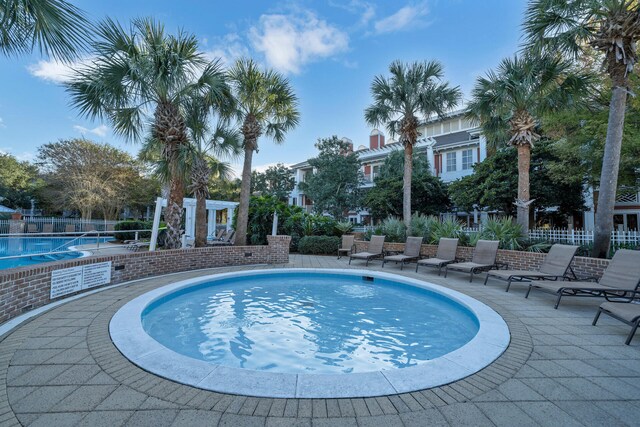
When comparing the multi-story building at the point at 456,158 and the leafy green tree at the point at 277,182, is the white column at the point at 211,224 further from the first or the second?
the leafy green tree at the point at 277,182

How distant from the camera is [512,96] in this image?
998 centimetres

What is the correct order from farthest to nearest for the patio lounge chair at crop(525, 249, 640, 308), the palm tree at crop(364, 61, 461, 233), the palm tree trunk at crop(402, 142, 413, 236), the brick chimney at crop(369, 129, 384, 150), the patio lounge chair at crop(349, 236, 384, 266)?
the brick chimney at crop(369, 129, 384, 150) → the palm tree trunk at crop(402, 142, 413, 236) → the palm tree at crop(364, 61, 461, 233) → the patio lounge chair at crop(349, 236, 384, 266) → the patio lounge chair at crop(525, 249, 640, 308)

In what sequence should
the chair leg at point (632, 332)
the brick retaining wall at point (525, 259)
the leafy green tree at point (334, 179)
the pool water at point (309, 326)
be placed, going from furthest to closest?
the leafy green tree at point (334, 179) < the brick retaining wall at point (525, 259) < the pool water at point (309, 326) < the chair leg at point (632, 332)

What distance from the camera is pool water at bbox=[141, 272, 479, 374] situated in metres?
3.99

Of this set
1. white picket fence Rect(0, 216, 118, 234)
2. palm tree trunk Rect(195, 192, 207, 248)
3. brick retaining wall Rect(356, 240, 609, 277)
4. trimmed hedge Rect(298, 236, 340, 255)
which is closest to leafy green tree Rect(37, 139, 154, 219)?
white picket fence Rect(0, 216, 118, 234)

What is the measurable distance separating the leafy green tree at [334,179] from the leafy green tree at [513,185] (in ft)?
29.2

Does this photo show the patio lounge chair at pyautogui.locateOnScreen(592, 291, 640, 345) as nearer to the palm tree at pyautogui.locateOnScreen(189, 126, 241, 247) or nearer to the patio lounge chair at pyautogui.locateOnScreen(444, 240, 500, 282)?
the patio lounge chair at pyautogui.locateOnScreen(444, 240, 500, 282)

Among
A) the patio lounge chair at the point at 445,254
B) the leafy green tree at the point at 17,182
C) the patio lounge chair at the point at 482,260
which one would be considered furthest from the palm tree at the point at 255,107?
the leafy green tree at the point at 17,182

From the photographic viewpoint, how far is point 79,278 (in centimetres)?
585

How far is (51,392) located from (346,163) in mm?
22240

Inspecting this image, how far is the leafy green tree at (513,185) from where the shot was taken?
14.3 metres

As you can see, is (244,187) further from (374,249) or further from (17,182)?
(17,182)

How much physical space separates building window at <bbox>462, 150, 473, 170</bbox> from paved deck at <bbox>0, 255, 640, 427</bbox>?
20.3 meters

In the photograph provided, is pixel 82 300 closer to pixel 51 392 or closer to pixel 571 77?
pixel 51 392
